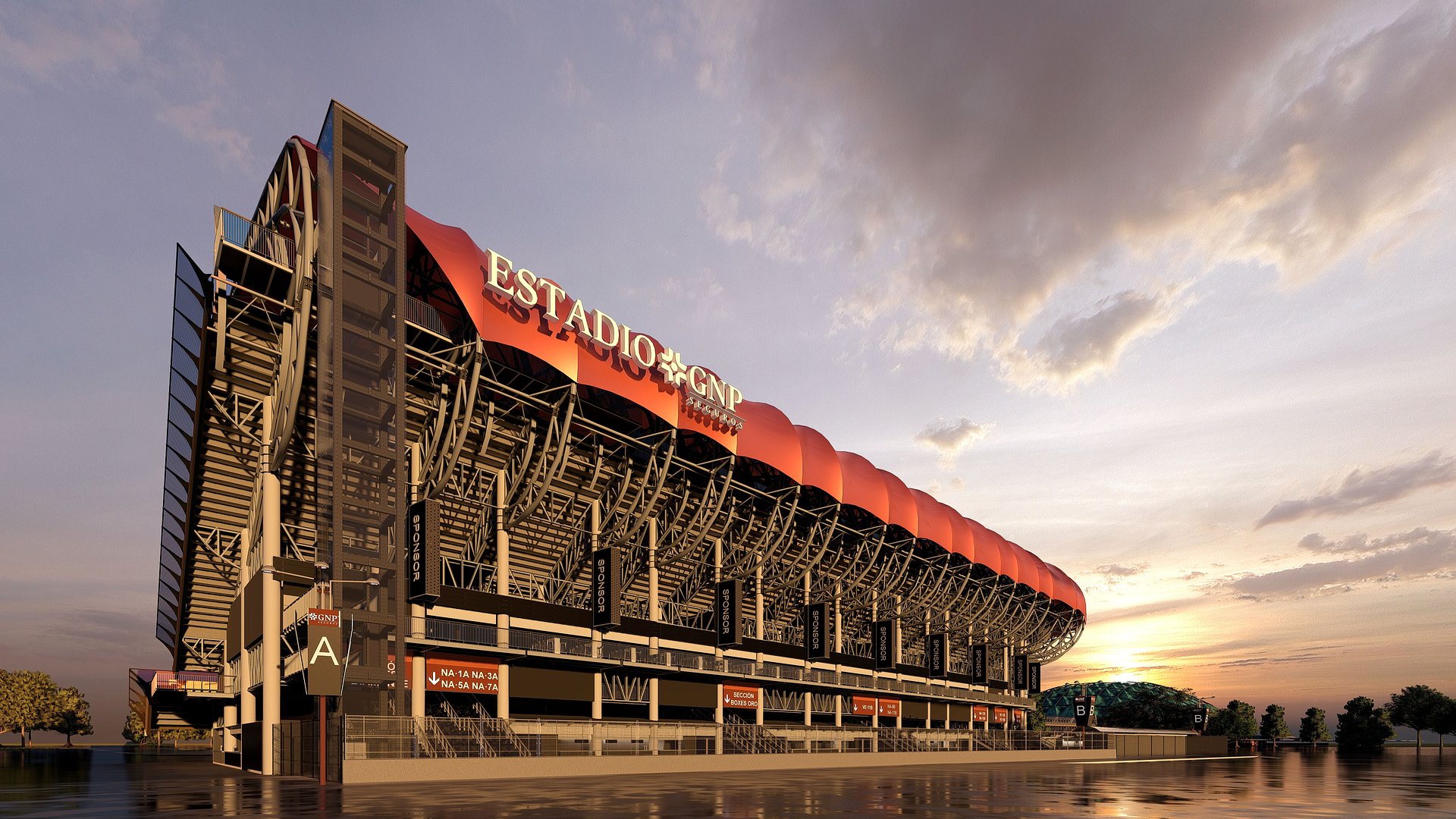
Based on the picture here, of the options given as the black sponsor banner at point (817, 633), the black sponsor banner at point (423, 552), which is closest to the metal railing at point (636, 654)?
the black sponsor banner at point (817, 633)

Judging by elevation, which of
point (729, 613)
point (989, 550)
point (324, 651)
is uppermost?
point (989, 550)

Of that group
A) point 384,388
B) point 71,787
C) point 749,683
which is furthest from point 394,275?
point 749,683

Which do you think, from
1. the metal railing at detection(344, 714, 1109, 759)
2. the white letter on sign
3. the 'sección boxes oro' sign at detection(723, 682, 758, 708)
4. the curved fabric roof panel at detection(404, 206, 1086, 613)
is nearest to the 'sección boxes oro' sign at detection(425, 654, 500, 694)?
the metal railing at detection(344, 714, 1109, 759)

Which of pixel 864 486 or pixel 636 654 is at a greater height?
pixel 864 486

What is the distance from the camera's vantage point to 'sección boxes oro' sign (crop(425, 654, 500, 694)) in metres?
43.3

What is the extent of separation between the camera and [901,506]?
271ft

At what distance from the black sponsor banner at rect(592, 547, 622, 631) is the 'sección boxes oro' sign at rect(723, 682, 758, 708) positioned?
15545mm

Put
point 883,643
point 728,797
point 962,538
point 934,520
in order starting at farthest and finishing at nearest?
1. point 962,538
2. point 934,520
3. point 883,643
4. point 728,797

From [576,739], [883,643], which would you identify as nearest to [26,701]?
[883,643]

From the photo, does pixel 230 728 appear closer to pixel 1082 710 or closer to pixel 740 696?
pixel 740 696

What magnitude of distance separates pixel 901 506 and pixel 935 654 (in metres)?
17.8

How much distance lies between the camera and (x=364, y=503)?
3909cm

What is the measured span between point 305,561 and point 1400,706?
612 feet

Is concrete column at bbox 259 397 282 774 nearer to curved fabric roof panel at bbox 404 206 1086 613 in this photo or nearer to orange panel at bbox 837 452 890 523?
curved fabric roof panel at bbox 404 206 1086 613
